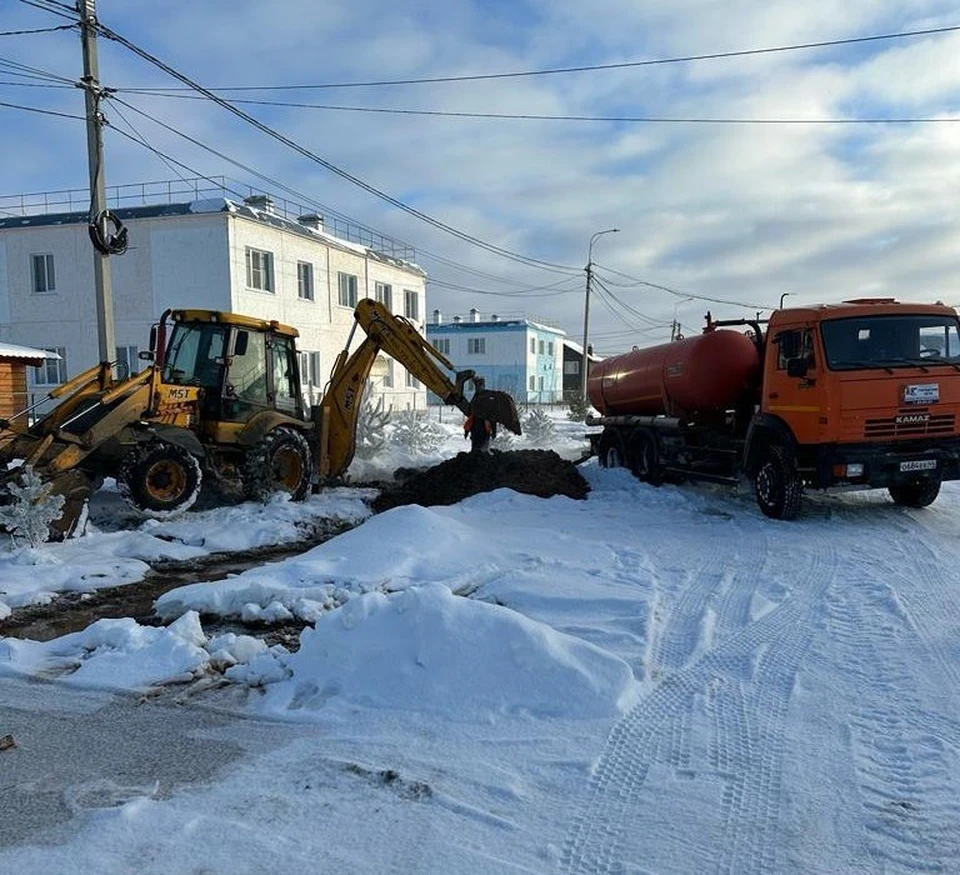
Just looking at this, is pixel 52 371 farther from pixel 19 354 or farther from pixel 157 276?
pixel 19 354

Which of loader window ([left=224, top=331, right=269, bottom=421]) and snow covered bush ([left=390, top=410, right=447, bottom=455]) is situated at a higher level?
loader window ([left=224, top=331, right=269, bottom=421])

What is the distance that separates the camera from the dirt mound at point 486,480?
38.7ft

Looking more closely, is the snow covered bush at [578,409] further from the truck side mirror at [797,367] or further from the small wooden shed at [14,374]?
the truck side mirror at [797,367]

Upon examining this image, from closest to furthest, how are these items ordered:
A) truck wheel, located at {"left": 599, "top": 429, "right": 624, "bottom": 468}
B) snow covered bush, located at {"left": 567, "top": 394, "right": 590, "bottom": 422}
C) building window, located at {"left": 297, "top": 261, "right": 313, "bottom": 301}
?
truck wheel, located at {"left": 599, "top": 429, "right": 624, "bottom": 468} → building window, located at {"left": 297, "top": 261, "right": 313, "bottom": 301} → snow covered bush, located at {"left": 567, "top": 394, "right": 590, "bottom": 422}

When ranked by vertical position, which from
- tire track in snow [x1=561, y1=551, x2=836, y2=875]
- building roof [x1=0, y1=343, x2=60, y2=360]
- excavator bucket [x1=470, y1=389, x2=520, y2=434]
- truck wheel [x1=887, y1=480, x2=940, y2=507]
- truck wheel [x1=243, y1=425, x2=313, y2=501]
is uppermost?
building roof [x1=0, y1=343, x2=60, y2=360]

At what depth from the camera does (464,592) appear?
654 cm

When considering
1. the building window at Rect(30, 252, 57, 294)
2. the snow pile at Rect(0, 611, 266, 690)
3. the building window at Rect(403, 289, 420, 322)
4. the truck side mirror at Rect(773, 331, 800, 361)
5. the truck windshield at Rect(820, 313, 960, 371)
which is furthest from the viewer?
the building window at Rect(403, 289, 420, 322)

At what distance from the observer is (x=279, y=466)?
1131 centimetres

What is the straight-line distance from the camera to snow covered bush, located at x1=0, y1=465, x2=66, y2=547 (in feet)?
25.5

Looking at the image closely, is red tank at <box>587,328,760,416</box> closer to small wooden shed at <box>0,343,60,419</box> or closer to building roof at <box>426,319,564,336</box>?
small wooden shed at <box>0,343,60,419</box>

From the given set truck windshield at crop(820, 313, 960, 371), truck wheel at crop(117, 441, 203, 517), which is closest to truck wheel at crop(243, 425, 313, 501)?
truck wheel at crop(117, 441, 203, 517)

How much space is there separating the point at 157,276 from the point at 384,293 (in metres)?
10.8

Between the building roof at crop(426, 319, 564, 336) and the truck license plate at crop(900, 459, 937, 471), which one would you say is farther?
the building roof at crop(426, 319, 564, 336)

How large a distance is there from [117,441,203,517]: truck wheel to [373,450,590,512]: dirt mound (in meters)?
2.85
